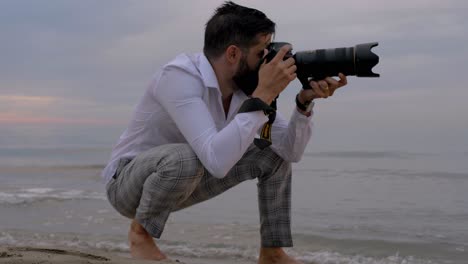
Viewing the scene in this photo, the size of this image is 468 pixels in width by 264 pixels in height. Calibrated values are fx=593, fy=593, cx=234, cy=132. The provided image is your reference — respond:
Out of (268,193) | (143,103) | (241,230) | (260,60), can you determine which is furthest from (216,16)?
(241,230)

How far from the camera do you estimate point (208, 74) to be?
2111 mm

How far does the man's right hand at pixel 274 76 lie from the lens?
198 cm

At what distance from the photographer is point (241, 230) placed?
385 cm

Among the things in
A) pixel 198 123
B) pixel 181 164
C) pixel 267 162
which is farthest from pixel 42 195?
pixel 198 123

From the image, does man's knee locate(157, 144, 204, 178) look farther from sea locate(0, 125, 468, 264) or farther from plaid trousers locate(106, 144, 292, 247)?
sea locate(0, 125, 468, 264)

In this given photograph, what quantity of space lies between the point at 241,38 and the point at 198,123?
35 centimetres

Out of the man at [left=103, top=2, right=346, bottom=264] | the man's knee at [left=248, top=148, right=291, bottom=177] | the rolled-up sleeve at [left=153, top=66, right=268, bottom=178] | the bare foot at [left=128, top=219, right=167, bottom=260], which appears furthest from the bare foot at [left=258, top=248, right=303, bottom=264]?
the rolled-up sleeve at [left=153, top=66, right=268, bottom=178]

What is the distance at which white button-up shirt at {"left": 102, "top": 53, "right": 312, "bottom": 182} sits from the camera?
196cm

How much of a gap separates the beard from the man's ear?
2 centimetres

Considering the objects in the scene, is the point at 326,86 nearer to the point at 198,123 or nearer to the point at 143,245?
the point at 198,123

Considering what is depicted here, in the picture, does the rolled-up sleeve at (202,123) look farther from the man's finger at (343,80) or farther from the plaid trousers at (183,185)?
the man's finger at (343,80)

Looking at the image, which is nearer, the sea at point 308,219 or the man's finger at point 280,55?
the man's finger at point 280,55

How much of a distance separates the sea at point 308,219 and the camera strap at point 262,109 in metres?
0.95

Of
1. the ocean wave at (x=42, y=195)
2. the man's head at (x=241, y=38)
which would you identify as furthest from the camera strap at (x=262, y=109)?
the ocean wave at (x=42, y=195)
